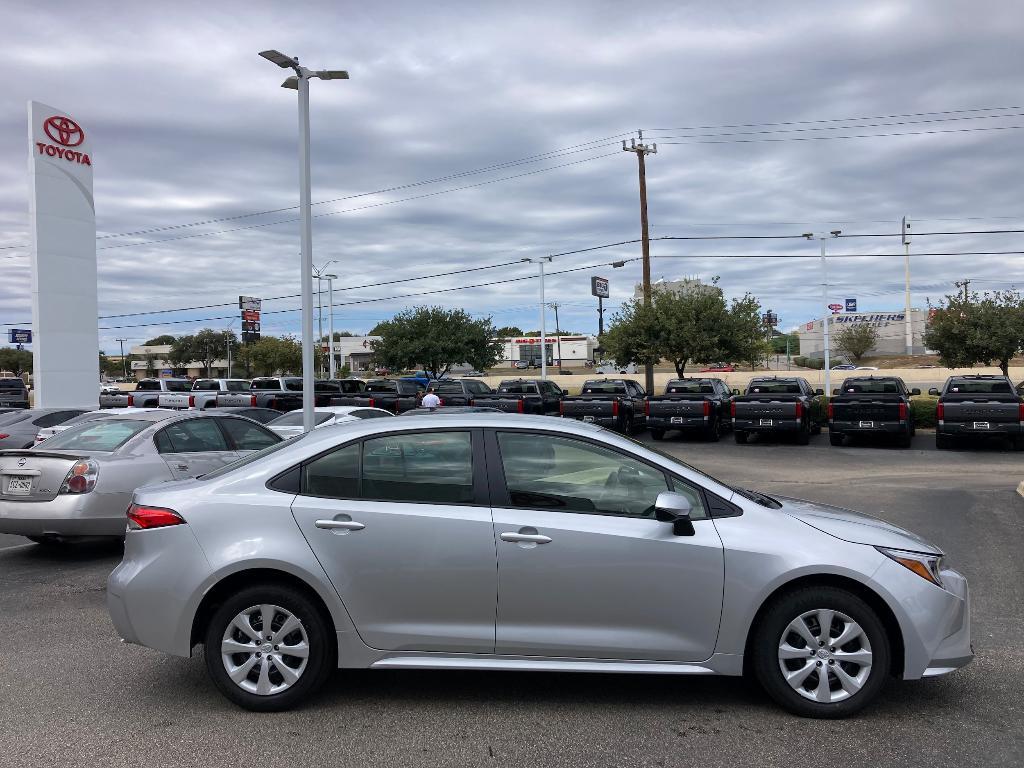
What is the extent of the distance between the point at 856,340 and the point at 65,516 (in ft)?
290

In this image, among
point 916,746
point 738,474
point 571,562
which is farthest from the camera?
point 738,474

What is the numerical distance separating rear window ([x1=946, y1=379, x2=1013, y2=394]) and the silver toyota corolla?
1753cm

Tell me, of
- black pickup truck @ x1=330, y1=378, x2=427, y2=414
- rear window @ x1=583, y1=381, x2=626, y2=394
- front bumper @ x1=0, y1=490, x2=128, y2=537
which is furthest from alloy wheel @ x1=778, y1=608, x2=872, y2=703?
black pickup truck @ x1=330, y1=378, x2=427, y2=414

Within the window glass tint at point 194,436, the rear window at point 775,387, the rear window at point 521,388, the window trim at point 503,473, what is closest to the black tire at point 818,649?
the window trim at point 503,473

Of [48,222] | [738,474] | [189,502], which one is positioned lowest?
[738,474]

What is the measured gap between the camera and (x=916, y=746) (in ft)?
13.0

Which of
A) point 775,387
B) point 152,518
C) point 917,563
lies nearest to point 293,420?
point 152,518

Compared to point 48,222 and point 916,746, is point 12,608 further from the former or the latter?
point 48,222

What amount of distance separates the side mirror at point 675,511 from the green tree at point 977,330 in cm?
2876

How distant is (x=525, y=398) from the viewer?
89.7ft

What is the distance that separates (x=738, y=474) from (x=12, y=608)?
39.7ft

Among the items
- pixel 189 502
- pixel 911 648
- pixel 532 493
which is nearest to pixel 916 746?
pixel 911 648

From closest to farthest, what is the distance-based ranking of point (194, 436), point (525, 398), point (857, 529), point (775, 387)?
1. point (857, 529)
2. point (194, 436)
3. point (775, 387)
4. point (525, 398)

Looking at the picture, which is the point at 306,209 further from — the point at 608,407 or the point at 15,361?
the point at 15,361
